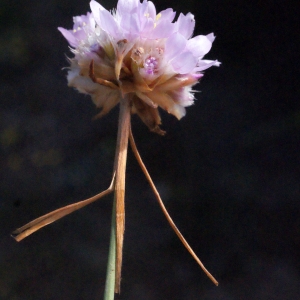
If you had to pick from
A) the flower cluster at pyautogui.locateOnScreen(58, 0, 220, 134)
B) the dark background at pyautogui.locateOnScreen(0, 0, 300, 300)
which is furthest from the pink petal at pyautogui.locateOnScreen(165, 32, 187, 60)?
the dark background at pyautogui.locateOnScreen(0, 0, 300, 300)

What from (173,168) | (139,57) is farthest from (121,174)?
(173,168)

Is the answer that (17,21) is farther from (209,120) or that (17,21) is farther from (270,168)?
(270,168)

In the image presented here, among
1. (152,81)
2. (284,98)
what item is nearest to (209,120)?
(284,98)

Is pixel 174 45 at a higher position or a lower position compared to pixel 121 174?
higher

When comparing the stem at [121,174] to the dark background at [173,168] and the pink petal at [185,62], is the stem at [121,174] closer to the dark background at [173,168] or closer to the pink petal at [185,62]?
the pink petal at [185,62]

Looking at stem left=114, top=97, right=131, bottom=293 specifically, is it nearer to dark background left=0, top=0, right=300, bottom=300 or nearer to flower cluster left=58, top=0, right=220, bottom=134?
flower cluster left=58, top=0, right=220, bottom=134

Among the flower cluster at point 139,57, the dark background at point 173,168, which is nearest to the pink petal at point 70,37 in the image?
the flower cluster at point 139,57

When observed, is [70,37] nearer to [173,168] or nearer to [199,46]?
[199,46]
